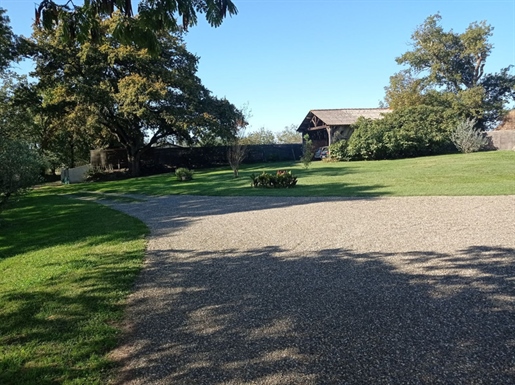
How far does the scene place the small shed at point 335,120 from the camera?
34156mm

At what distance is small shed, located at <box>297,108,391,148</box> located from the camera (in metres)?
34.2

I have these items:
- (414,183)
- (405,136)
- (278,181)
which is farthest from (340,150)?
(278,181)

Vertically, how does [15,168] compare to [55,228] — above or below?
above

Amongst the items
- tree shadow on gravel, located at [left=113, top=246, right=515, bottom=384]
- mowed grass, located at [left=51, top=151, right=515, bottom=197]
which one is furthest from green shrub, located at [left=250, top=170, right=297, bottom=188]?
tree shadow on gravel, located at [left=113, top=246, right=515, bottom=384]

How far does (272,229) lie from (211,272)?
276 centimetres

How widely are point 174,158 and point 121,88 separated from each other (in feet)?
30.6

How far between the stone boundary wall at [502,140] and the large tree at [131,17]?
30093mm

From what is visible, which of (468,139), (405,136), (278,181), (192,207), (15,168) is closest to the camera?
(15,168)

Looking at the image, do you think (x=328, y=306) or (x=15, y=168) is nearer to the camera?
(x=328, y=306)

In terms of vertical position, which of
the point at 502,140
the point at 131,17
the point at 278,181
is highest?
the point at 131,17

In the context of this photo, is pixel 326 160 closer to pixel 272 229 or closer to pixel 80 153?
pixel 272 229

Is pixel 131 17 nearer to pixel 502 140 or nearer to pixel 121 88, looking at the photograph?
pixel 121 88

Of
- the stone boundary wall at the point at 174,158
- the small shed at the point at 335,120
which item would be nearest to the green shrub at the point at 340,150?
the small shed at the point at 335,120

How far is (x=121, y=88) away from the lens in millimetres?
23891
